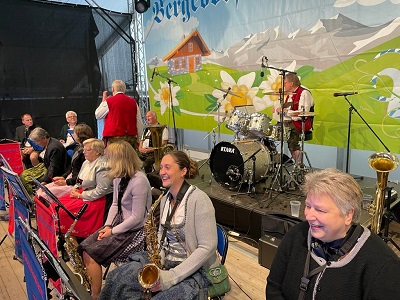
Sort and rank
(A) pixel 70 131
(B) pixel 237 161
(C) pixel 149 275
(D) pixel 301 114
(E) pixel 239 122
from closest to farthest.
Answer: (C) pixel 149 275 < (D) pixel 301 114 < (B) pixel 237 161 < (E) pixel 239 122 < (A) pixel 70 131

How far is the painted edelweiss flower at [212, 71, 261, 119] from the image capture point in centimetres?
542

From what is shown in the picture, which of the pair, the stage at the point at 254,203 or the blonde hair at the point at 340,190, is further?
the stage at the point at 254,203

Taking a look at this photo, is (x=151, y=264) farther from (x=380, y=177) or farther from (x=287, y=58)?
(x=287, y=58)

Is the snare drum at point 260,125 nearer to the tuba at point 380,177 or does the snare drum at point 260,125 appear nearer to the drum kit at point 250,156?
the drum kit at point 250,156

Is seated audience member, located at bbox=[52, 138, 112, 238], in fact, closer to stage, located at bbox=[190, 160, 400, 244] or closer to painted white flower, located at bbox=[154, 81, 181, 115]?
stage, located at bbox=[190, 160, 400, 244]

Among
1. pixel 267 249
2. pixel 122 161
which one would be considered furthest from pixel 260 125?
pixel 122 161

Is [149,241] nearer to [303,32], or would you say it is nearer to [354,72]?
[354,72]

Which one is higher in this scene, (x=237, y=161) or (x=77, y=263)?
(x=237, y=161)

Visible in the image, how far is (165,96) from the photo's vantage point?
7.30m

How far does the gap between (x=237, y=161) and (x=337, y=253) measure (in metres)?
2.76

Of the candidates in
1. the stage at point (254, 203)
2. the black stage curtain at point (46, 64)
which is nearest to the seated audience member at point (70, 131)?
the black stage curtain at point (46, 64)

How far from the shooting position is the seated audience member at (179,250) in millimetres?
1808

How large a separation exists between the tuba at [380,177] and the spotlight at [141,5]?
6.26 meters

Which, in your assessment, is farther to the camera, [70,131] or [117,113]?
[70,131]
